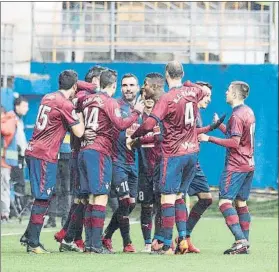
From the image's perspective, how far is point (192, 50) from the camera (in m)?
23.0

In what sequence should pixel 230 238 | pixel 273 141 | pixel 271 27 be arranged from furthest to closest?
1. pixel 271 27
2. pixel 273 141
3. pixel 230 238

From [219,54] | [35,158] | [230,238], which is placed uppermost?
[219,54]

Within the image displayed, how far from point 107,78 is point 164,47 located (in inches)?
417

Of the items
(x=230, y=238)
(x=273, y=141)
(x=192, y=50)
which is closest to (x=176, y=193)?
(x=230, y=238)

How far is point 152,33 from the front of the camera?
23.8m

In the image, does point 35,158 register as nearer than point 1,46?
Yes

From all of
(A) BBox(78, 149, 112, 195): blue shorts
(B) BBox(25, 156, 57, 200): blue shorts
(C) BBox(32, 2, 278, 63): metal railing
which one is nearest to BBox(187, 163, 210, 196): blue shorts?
(A) BBox(78, 149, 112, 195): blue shorts

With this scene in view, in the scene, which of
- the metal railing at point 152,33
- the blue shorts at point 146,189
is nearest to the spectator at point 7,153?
the metal railing at point 152,33

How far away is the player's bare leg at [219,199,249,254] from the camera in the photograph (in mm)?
12906

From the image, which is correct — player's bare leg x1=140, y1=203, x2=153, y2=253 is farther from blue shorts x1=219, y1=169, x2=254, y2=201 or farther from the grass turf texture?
blue shorts x1=219, y1=169, x2=254, y2=201

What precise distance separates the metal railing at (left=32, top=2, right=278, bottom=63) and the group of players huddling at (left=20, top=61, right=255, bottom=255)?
9.57 metres

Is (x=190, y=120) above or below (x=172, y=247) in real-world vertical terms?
above

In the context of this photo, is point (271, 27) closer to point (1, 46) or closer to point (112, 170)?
point (1, 46)

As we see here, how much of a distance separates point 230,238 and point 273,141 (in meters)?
5.96
